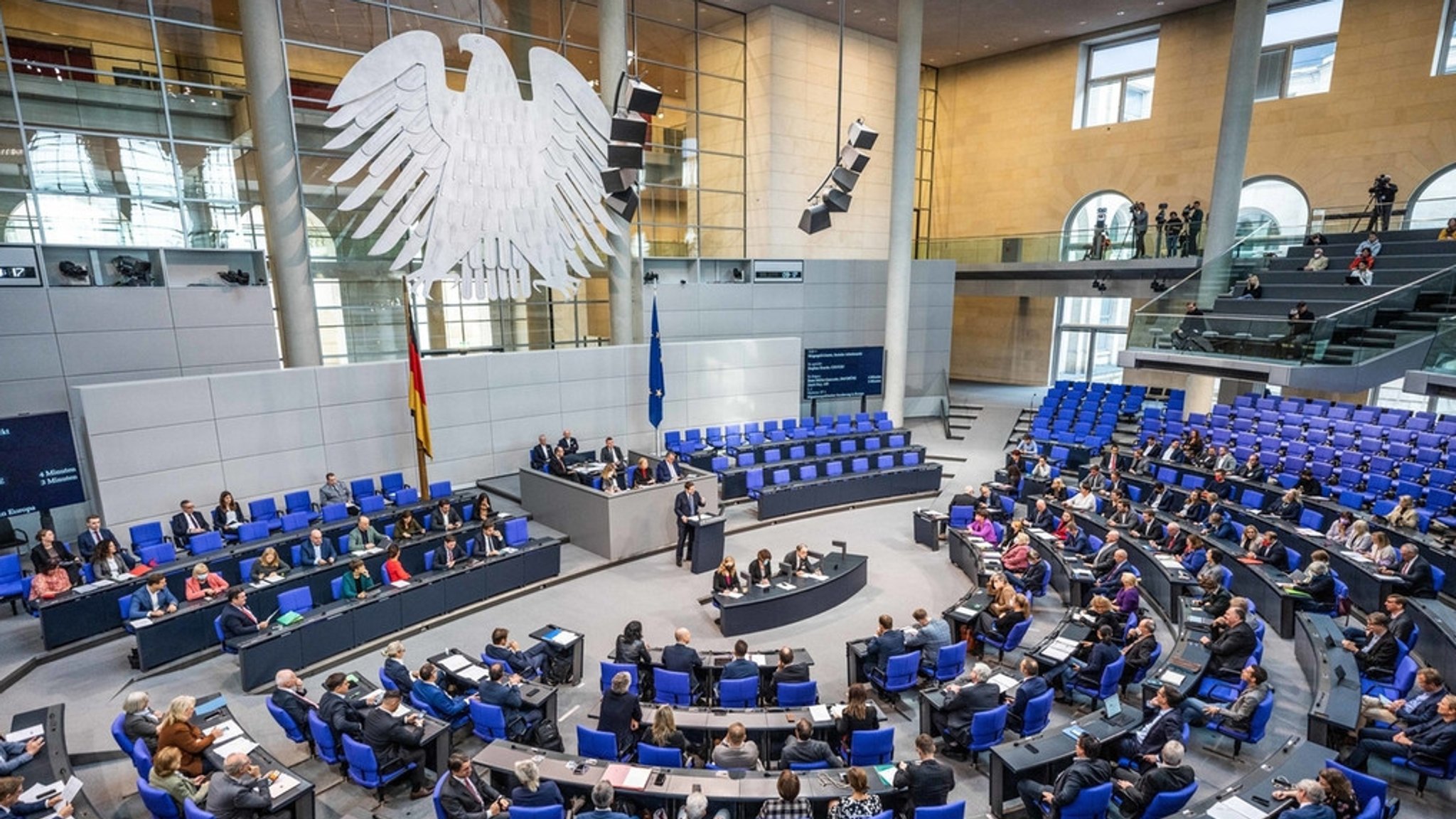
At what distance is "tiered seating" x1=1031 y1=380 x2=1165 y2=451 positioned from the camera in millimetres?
18203

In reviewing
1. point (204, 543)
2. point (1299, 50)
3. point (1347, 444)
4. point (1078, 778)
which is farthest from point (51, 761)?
point (1299, 50)

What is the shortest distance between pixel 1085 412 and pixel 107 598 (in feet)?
68.9

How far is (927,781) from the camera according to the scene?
5.65 meters

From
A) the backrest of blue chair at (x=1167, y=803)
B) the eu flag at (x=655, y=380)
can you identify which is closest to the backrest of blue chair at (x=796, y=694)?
the backrest of blue chair at (x=1167, y=803)

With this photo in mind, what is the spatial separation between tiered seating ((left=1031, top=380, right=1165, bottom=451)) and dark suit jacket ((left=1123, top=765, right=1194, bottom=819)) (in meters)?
13.0

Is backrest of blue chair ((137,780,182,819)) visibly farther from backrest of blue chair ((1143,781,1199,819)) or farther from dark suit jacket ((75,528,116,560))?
backrest of blue chair ((1143,781,1199,819))

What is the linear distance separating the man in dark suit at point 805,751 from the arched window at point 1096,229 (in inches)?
759

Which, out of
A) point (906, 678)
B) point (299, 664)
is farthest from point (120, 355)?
point (906, 678)

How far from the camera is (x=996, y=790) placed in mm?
6207

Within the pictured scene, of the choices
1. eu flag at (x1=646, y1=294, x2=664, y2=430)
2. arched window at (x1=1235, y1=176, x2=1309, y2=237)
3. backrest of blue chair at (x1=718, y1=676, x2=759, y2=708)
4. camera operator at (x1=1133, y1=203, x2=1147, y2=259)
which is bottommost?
backrest of blue chair at (x1=718, y1=676, x2=759, y2=708)

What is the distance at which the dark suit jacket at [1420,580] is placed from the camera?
29.3 feet

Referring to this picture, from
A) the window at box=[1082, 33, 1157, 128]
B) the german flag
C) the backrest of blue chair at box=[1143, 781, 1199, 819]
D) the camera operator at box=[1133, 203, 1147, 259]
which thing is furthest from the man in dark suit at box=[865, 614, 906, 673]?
the window at box=[1082, 33, 1157, 128]

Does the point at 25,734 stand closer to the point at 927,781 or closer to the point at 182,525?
the point at 182,525

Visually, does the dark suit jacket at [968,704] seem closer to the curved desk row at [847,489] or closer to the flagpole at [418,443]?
the curved desk row at [847,489]
